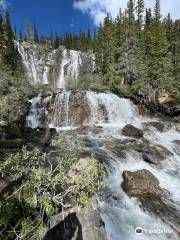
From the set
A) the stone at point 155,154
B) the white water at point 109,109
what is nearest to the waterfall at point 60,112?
the white water at point 109,109

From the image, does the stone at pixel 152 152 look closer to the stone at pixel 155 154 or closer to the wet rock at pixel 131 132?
the stone at pixel 155 154

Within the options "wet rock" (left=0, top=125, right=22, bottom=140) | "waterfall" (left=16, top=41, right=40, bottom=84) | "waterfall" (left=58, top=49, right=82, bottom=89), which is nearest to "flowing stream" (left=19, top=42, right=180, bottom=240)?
"wet rock" (left=0, top=125, right=22, bottom=140)

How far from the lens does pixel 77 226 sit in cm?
655

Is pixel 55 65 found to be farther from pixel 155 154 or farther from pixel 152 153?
pixel 155 154

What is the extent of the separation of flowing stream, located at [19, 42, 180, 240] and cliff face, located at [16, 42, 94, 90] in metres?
21.3

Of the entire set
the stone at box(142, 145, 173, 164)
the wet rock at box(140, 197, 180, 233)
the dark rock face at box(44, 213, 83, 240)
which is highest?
the dark rock face at box(44, 213, 83, 240)

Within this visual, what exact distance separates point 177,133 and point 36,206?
22013 millimetres

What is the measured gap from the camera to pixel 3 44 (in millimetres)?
43750

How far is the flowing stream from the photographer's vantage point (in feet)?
31.4

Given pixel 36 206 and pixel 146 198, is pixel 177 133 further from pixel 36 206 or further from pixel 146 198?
pixel 36 206

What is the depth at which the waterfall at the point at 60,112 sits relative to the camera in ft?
87.2

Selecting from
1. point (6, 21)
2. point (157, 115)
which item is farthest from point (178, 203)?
point (6, 21)

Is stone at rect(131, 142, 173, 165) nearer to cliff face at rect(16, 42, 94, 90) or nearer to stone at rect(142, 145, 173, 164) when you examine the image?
stone at rect(142, 145, 173, 164)

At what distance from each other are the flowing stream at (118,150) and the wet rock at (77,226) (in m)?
2.43
